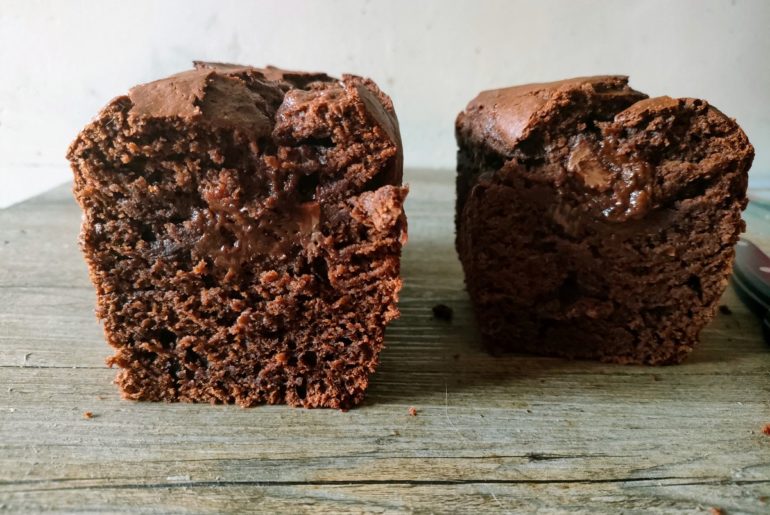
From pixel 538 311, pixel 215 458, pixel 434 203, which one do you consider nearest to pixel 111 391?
pixel 215 458

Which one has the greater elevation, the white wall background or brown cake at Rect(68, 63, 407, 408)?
the white wall background

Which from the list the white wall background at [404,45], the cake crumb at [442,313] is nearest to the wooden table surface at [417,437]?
the cake crumb at [442,313]

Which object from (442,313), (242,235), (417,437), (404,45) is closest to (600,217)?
(442,313)

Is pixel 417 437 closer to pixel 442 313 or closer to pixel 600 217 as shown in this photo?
pixel 442 313

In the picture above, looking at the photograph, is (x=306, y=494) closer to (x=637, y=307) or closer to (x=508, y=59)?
(x=637, y=307)

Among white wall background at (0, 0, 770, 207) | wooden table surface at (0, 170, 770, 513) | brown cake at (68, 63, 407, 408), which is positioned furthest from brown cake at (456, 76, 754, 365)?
white wall background at (0, 0, 770, 207)

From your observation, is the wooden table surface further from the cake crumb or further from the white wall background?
the white wall background
